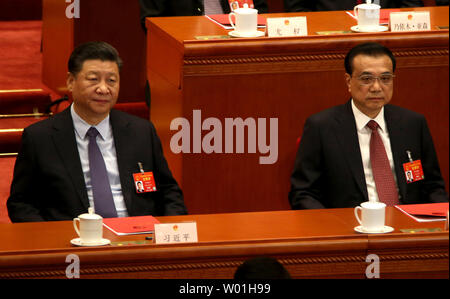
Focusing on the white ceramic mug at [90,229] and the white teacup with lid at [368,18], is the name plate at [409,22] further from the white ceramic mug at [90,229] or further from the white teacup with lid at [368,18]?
the white ceramic mug at [90,229]

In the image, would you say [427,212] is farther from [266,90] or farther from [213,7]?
[213,7]

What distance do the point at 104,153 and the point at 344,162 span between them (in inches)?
25.3

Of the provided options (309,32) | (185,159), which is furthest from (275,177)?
(309,32)

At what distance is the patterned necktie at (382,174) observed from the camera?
2.61 metres

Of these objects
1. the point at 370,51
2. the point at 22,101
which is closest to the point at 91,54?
the point at 370,51

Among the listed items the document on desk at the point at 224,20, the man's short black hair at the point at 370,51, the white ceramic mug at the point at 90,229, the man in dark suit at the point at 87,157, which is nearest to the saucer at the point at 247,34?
the document on desk at the point at 224,20

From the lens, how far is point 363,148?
264 centimetres

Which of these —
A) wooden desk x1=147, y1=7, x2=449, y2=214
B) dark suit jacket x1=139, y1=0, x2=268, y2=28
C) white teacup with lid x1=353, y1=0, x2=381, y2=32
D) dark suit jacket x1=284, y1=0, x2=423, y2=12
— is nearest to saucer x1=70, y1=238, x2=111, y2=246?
wooden desk x1=147, y1=7, x2=449, y2=214

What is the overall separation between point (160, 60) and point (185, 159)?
375 millimetres

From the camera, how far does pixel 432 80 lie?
112 inches

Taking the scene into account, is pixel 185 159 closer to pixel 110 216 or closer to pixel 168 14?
pixel 110 216

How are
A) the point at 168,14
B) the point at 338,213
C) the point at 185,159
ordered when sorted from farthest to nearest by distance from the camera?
the point at 168,14, the point at 185,159, the point at 338,213

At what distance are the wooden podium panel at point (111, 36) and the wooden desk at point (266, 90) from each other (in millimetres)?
797
